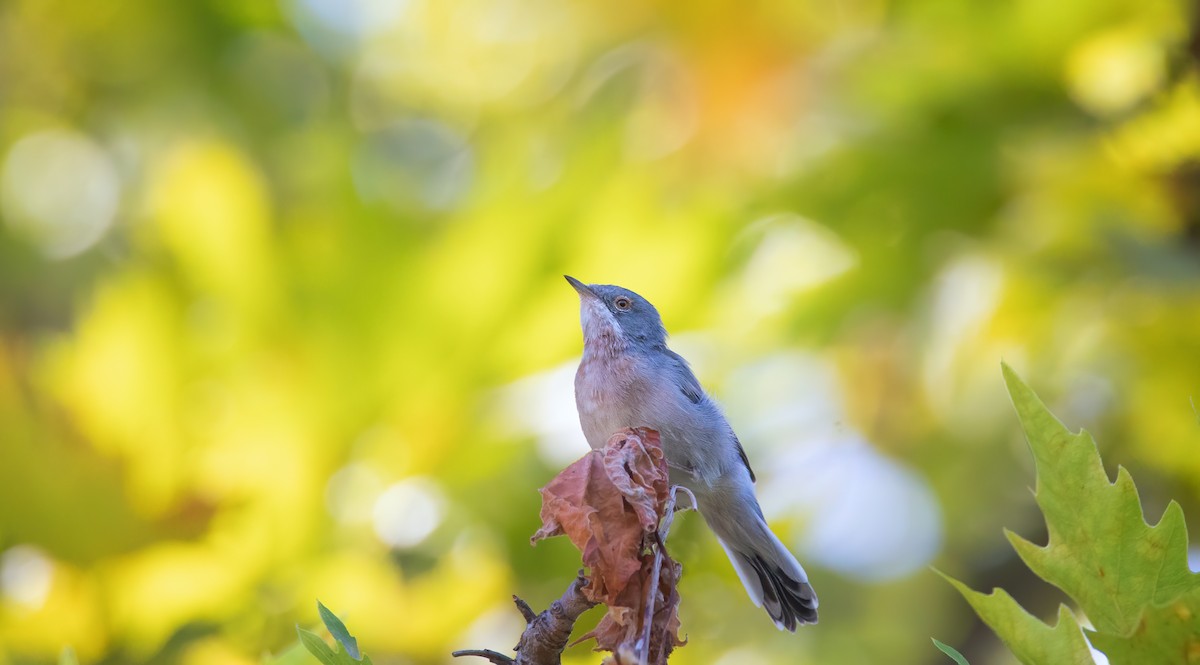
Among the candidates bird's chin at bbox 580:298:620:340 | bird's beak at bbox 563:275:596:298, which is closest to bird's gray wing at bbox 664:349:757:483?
bird's chin at bbox 580:298:620:340

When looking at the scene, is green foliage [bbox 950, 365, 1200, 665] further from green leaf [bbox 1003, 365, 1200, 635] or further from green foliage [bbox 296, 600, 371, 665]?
green foliage [bbox 296, 600, 371, 665]

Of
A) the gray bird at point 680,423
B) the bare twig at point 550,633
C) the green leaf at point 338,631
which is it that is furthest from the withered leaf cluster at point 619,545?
the gray bird at point 680,423

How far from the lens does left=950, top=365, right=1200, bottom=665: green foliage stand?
59.1 inches

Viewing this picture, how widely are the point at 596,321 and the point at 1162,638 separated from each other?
106 inches

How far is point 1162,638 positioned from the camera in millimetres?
1390

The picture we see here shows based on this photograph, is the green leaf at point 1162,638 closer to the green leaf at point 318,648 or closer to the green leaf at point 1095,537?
the green leaf at point 1095,537

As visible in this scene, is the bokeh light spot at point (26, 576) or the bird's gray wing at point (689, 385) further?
the bird's gray wing at point (689, 385)

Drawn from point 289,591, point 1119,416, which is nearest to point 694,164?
point 1119,416

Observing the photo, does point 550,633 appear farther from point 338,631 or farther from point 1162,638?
point 1162,638

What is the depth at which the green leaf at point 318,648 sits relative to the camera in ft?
4.94

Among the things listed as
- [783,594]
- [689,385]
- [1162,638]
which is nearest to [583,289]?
[689,385]

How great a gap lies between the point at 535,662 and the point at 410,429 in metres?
2.27

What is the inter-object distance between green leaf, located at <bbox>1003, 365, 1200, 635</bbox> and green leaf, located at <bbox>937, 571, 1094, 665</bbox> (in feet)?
0.26

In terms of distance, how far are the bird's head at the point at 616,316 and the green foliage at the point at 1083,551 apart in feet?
7.85
